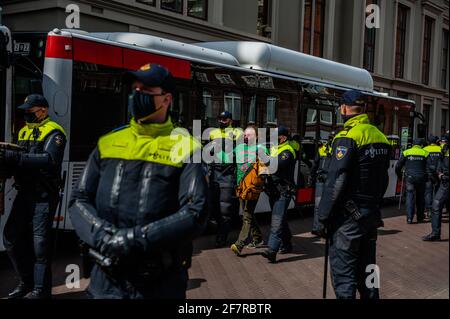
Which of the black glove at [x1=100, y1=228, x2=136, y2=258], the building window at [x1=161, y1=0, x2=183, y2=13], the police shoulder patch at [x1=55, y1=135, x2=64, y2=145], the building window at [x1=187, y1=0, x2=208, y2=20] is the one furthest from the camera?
the building window at [x1=187, y1=0, x2=208, y2=20]

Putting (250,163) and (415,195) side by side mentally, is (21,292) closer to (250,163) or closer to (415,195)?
(250,163)

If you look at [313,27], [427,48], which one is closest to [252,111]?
[313,27]

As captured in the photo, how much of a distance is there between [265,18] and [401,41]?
11.2 metres

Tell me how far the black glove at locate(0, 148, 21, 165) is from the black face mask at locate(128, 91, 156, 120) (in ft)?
7.64

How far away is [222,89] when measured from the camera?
914 cm

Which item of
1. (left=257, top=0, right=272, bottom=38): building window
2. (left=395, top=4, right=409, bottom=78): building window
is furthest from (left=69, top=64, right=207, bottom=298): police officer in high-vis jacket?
(left=395, top=4, right=409, bottom=78): building window

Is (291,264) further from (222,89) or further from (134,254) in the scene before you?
(134,254)

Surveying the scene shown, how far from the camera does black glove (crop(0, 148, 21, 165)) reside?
15.7 ft

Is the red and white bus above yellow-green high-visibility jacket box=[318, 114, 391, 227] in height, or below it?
above

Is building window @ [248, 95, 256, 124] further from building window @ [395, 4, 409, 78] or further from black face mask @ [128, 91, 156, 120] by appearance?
building window @ [395, 4, 409, 78]

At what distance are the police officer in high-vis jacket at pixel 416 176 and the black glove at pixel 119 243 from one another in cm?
909

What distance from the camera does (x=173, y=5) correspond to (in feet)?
50.8
